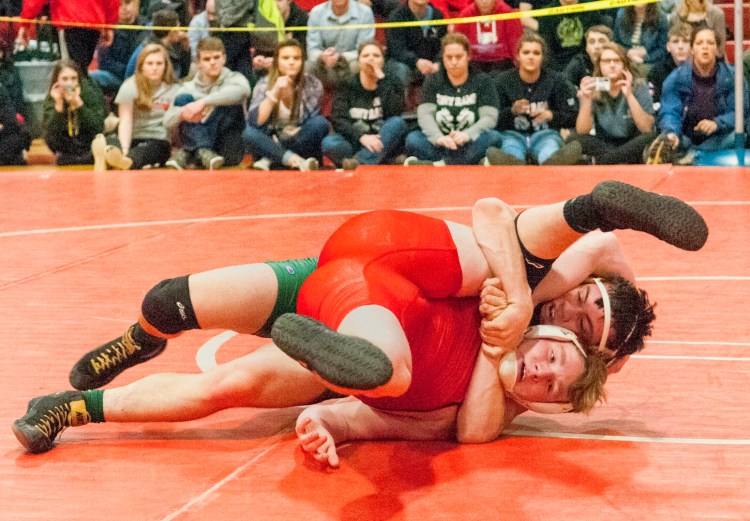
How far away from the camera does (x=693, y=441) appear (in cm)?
294

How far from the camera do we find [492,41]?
8.93 meters

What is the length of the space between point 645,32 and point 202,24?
3570mm

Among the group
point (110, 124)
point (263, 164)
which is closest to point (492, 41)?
point (263, 164)

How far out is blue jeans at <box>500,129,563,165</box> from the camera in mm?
8195

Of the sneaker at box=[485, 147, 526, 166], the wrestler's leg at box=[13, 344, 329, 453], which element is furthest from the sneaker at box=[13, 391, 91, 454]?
the sneaker at box=[485, 147, 526, 166]

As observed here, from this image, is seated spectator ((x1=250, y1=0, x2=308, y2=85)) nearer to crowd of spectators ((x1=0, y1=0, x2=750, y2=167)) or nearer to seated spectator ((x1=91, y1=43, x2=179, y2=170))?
crowd of spectators ((x1=0, y1=0, x2=750, y2=167))

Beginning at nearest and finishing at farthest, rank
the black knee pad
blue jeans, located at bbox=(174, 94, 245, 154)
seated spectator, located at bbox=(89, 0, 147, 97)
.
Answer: the black knee pad < blue jeans, located at bbox=(174, 94, 245, 154) < seated spectator, located at bbox=(89, 0, 147, 97)

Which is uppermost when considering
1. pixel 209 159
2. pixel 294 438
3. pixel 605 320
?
pixel 605 320

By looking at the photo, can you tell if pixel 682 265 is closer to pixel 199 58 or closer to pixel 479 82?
pixel 479 82

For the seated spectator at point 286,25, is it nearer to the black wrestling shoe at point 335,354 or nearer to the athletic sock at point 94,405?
the athletic sock at point 94,405

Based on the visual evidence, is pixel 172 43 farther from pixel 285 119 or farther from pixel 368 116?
pixel 368 116

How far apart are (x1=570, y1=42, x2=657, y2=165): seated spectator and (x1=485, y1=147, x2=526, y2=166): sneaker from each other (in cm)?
43

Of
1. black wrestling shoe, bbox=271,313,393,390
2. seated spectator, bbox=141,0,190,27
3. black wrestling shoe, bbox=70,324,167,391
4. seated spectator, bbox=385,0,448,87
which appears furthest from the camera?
seated spectator, bbox=141,0,190,27

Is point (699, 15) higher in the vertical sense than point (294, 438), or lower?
higher
